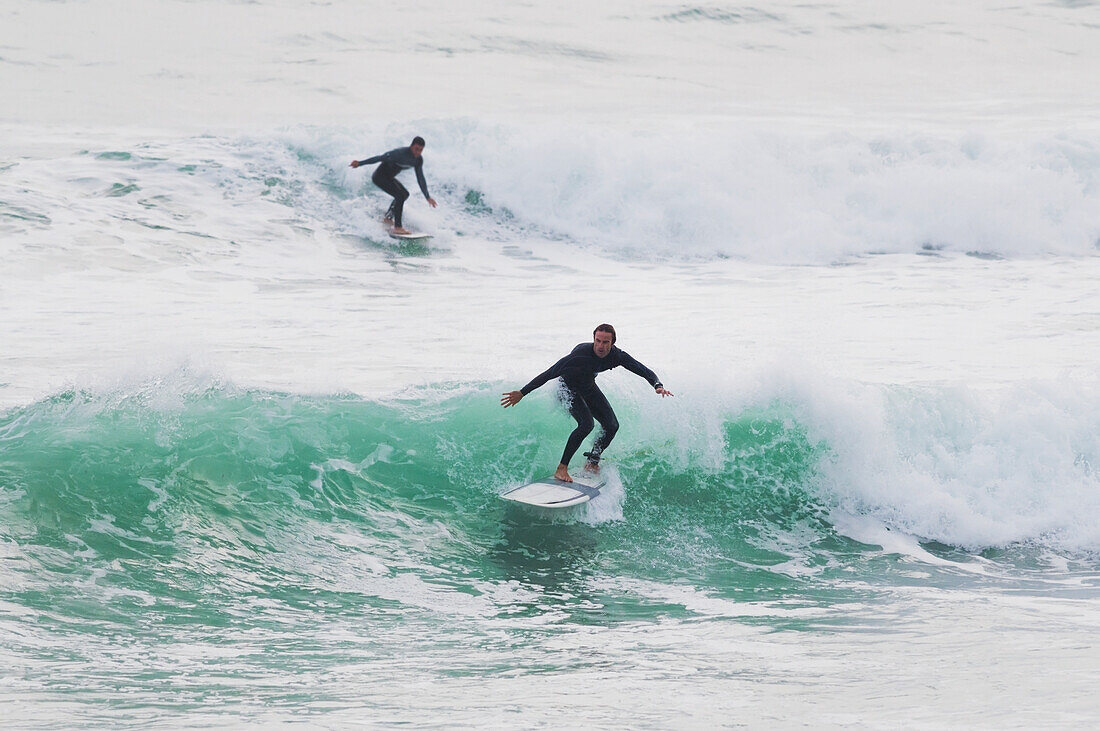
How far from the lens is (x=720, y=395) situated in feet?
33.1

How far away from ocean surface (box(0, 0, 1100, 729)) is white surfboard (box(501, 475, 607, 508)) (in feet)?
0.59

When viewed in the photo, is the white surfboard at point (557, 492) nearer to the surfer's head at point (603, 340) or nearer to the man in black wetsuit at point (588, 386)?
the man in black wetsuit at point (588, 386)

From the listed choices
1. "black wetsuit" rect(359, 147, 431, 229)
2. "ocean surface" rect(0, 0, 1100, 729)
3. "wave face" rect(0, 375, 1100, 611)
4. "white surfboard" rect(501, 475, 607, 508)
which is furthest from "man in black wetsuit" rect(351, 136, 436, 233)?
"white surfboard" rect(501, 475, 607, 508)

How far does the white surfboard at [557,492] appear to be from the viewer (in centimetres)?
851

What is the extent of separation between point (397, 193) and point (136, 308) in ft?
20.6

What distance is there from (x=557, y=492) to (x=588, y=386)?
88cm

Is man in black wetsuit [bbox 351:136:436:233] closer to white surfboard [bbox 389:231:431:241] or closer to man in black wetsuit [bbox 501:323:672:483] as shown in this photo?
white surfboard [bbox 389:231:431:241]

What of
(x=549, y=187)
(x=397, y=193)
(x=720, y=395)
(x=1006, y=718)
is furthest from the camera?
(x=549, y=187)

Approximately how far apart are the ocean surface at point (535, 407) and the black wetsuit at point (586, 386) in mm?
468

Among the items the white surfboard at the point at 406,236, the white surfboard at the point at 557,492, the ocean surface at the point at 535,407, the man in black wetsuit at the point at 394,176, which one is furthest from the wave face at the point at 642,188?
the white surfboard at the point at 557,492

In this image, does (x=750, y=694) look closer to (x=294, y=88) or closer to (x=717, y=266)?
(x=717, y=266)

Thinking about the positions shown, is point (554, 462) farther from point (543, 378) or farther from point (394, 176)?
point (394, 176)

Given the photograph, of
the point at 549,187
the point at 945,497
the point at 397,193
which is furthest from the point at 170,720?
the point at 549,187

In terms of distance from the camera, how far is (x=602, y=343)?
8.48 m
